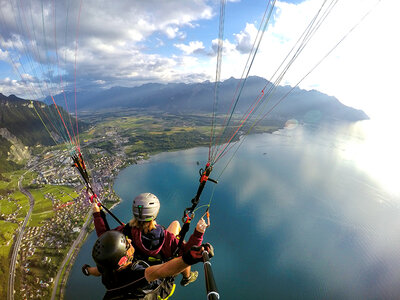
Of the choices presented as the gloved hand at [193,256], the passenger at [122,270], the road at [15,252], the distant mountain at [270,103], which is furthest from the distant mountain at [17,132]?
the distant mountain at [270,103]

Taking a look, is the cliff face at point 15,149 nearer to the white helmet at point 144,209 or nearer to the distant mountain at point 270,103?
the white helmet at point 144,209

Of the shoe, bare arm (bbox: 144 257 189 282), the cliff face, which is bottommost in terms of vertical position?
the cliff face

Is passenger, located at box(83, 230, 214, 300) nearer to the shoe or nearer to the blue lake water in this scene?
the shoe

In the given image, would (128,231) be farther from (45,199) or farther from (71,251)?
(45,199)

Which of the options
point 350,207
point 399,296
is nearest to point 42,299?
point 399,296

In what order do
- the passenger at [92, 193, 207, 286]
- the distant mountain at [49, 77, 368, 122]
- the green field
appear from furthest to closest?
the distant mountain at [49, 77, 368, 122] < the green field < the passenger at [92, 193, 207, 286]

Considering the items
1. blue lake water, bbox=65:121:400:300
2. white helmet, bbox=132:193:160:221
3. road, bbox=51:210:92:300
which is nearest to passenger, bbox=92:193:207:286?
white helmet, bbox=132:193:160:221

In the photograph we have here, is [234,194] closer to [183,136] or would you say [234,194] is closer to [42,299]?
[42,299]

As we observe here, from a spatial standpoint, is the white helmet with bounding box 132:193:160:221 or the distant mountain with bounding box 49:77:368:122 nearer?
the white helmet with bounding box 132:193:160:221
